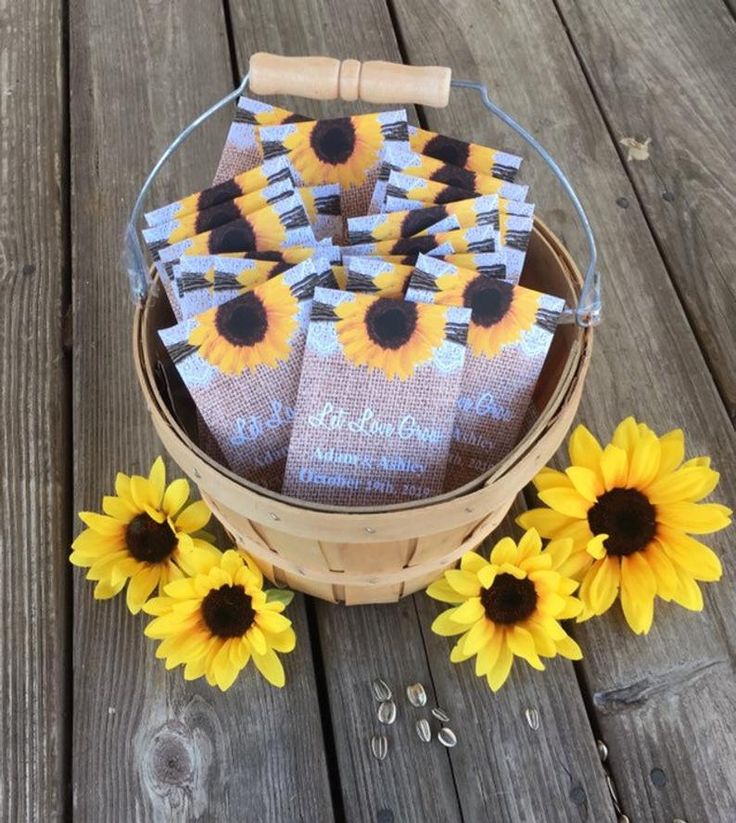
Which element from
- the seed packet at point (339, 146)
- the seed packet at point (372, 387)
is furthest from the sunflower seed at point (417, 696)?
the seed packet at point (339, 146)

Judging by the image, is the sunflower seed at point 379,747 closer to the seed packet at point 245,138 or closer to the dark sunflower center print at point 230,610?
the dark sunflower center print at point 230,610

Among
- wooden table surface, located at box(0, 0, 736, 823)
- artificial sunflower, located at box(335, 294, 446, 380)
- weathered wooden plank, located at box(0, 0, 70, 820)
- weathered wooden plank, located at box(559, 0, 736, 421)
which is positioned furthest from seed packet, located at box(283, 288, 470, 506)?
weathered wooden plank, located at box(559, 0, 736, 421)

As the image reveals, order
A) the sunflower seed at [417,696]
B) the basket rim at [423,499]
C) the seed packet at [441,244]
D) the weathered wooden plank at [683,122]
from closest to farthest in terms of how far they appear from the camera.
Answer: the basket rim at [423,499] → the seed packet at [441,244] → the sunflower seed at [417,696] → the weathered wooden plank at [683,122]

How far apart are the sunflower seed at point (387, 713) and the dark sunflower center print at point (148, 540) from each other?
9.8 inches

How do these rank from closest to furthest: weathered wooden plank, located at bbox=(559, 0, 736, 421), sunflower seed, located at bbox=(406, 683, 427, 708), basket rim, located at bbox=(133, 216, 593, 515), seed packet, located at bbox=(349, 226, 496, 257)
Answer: basket rim, located at bbox=(133, 216, 593, 515) → seed packet, located at bbox=(349, 226, 496, 257) → sunflower seed, located at bbox=(406, 683, 427, 708) → weathered wooden plank, located at bbox=(559, 0, 736, 421)

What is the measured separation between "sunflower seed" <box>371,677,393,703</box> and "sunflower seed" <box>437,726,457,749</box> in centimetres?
6

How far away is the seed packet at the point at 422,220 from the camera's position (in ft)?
2.21

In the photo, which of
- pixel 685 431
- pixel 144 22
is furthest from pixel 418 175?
pixel 144 22

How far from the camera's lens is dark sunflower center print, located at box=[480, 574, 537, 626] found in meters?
0.73

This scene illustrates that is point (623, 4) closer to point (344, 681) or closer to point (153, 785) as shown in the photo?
point (344, 681)

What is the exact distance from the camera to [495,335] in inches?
25.4

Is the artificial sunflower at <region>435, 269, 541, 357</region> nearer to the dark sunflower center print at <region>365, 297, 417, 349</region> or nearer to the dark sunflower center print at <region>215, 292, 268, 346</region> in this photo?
the dark sunflower center print at <region>365, 297, 417, 349</region>

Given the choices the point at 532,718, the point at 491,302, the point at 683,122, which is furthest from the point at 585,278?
the point at 683,122

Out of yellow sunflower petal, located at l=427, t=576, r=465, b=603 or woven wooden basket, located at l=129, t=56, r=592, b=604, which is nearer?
woven wooden basket, located at l=129, t=56, r=592, b=604
